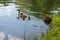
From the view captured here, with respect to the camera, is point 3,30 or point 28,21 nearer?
point 3,30

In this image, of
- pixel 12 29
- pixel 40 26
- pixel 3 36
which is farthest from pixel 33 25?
pixel 3 36

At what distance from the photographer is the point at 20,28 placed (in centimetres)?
1407

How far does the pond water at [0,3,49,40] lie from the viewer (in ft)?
39.8

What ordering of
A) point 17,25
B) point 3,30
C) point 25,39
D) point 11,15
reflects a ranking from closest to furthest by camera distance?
1. point 25,39
2. point 3,30
3. point 17,25
4. point 11,15

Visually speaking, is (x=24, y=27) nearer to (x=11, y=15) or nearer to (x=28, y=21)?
(x=28, y=21)

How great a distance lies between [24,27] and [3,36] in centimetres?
226

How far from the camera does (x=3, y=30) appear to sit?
13.8 meters

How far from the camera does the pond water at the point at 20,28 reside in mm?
12125

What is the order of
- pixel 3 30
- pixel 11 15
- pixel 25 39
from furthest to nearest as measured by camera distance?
pixel 11 15
pixel 3 30
pixel 25 39

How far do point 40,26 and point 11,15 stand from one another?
470 centimetres

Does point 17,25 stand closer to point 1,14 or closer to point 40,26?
point 40,26

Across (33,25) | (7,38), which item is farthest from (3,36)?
(33,25)

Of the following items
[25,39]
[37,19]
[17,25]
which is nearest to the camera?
[25,39]

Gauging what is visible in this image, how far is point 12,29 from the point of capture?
14047 mm
